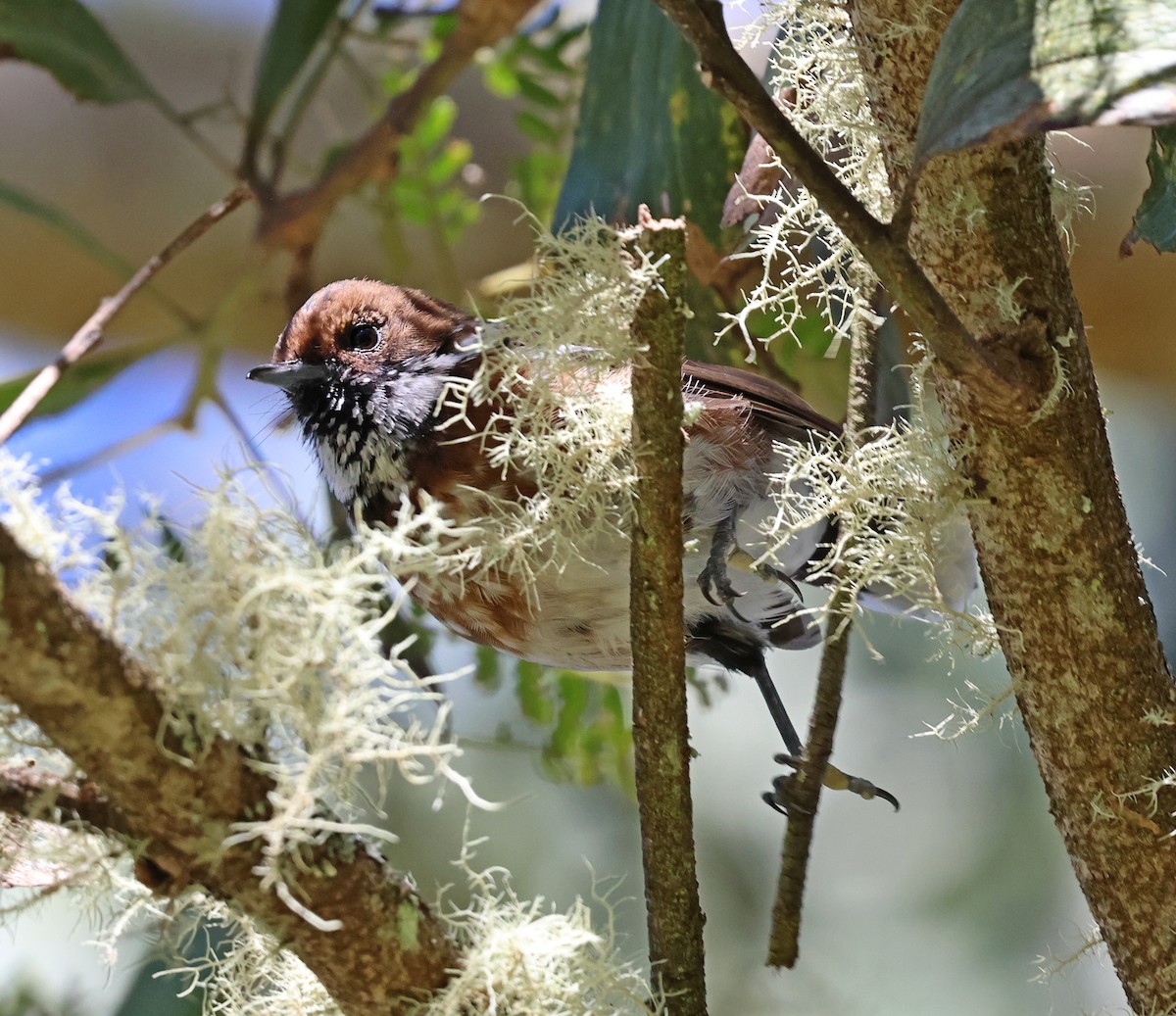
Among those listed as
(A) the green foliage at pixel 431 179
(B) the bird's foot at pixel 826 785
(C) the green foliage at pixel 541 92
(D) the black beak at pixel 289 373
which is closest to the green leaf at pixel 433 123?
(A) the green foliage at pixel 431 179

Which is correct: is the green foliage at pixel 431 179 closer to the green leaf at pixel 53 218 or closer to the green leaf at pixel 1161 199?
the green leaf at pixel 53 218

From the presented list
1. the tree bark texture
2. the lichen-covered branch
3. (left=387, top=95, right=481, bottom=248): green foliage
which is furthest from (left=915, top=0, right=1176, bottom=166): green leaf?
(left=387, top=95, right=481, bottom=248): green foliage

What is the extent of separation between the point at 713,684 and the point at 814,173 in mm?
1764

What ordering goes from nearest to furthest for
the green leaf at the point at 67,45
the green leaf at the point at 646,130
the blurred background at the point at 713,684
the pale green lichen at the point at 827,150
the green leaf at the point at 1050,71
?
1. the green leaf at the point at 1050,71
2. the pale green lichen at the point at 827,150
3. the green leaf at the point at 646,130
4. the green leaf at the point at 67,45
5. the blurred background at the point at 713,684

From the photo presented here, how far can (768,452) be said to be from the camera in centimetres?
132

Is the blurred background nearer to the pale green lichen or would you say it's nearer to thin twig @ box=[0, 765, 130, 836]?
the pale green lichen

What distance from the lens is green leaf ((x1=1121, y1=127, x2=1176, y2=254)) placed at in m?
0.78

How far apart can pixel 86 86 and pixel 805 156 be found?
1.50 metres

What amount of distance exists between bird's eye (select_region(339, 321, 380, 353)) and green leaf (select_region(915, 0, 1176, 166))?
77 centimetres

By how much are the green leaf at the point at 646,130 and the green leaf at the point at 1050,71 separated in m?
0.74

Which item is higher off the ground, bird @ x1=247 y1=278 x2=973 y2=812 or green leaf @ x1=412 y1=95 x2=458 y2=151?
green leaf @ x1=412 y1=95 x2=458 y2=151

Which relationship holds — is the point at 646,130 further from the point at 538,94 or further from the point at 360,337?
the point at 538,94

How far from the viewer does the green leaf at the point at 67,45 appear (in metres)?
1.72

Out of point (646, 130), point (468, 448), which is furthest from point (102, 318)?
point (646, 130)
